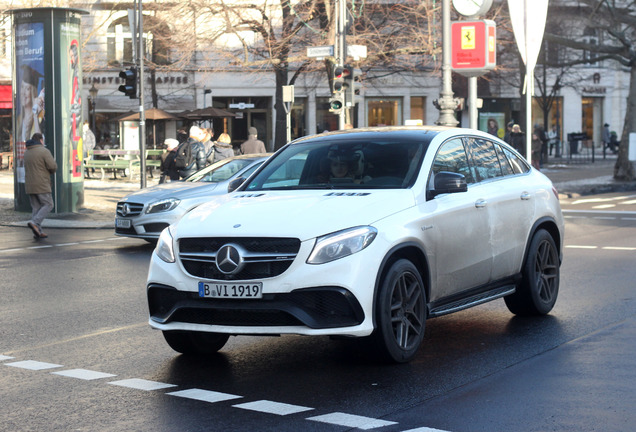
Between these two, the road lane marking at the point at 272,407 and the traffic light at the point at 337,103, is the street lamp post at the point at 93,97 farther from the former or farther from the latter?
the road lane marking at the point at 272,407

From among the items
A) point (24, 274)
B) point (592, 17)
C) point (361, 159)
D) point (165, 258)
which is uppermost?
point (592, 17)

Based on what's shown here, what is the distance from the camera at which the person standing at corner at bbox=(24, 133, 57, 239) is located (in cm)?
1830

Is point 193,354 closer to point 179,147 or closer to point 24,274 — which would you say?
point 24,274

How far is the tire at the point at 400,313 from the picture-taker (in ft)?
22.3

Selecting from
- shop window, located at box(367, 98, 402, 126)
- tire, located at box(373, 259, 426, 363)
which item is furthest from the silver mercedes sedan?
shop window, located at box(367, 98, 402, 126)

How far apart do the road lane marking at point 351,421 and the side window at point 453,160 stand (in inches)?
103

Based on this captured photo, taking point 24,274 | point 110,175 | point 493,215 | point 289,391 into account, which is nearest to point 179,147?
point 24,274

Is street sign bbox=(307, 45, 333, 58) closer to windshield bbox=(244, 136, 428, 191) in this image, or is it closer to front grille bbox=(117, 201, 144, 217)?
front grille bbox=(117, 201, 144, 217)

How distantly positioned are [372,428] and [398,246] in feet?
5.83

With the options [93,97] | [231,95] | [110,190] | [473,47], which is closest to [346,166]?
[473,47]

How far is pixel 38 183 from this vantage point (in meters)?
18.4

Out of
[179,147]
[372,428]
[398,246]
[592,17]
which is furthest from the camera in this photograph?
[592,17]

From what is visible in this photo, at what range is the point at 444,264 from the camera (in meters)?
7.61

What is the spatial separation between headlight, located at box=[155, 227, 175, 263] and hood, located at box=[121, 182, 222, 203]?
8.62m
